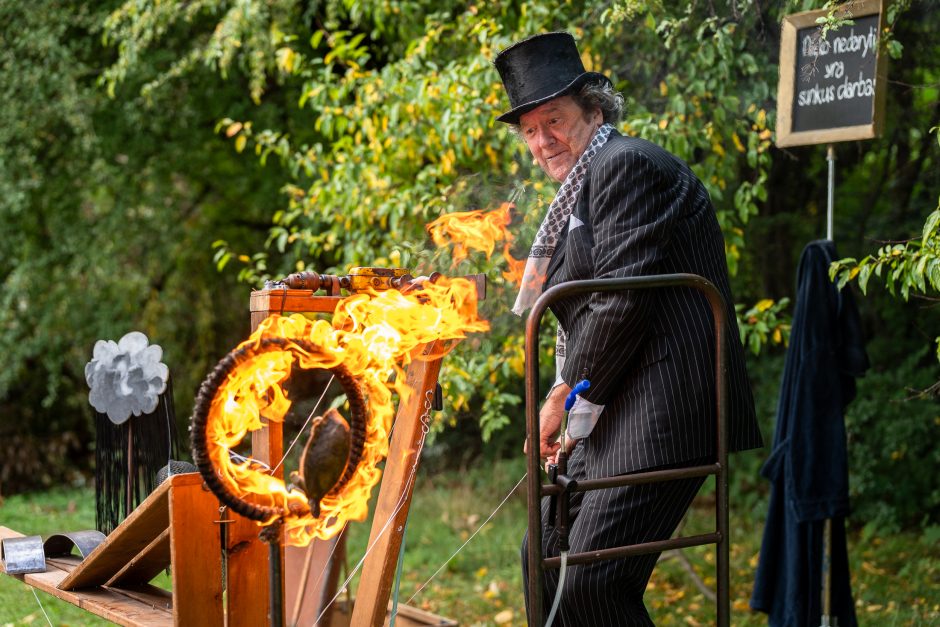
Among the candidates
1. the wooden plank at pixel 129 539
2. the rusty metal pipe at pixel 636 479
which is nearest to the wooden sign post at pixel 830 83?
the rusty metal pipe at pixel 636 479

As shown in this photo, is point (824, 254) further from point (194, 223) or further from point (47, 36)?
point (194, 223)

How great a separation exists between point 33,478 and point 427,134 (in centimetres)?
633

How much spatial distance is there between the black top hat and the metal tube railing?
658 mm

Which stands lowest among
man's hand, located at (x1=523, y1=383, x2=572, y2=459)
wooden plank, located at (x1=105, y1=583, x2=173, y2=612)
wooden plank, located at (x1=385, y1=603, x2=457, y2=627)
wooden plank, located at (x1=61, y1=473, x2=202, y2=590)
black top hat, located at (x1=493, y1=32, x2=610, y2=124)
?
wooden plank, located at (x1=385, y1=603, x2=457, y2=627)

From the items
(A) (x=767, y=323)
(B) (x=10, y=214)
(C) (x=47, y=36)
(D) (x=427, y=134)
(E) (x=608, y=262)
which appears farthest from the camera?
(B) (x=10, y=214)

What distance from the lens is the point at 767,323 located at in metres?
4.57

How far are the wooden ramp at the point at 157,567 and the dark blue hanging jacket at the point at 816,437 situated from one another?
2.41 meters

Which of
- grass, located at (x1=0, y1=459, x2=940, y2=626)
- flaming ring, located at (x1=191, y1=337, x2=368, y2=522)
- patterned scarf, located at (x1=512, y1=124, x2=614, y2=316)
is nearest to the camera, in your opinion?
flaming ring, located at (x1=191, y1=337, x2=368, y2=522)

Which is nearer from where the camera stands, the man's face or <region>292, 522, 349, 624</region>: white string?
the man's face

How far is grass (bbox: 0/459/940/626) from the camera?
5.41 m

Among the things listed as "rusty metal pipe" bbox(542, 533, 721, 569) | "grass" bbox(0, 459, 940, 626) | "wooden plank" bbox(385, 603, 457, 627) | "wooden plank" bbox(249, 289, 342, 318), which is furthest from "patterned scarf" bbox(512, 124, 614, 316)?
"grass" bbox(0, 459, 940, 626)

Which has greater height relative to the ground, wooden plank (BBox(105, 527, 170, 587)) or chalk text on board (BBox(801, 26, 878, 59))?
chalk text on board (BBox(801, 26, 878, 59))

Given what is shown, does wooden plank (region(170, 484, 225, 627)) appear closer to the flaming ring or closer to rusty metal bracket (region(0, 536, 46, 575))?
the flaming ring

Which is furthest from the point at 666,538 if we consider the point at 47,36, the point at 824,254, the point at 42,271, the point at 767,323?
the point at 42,271
